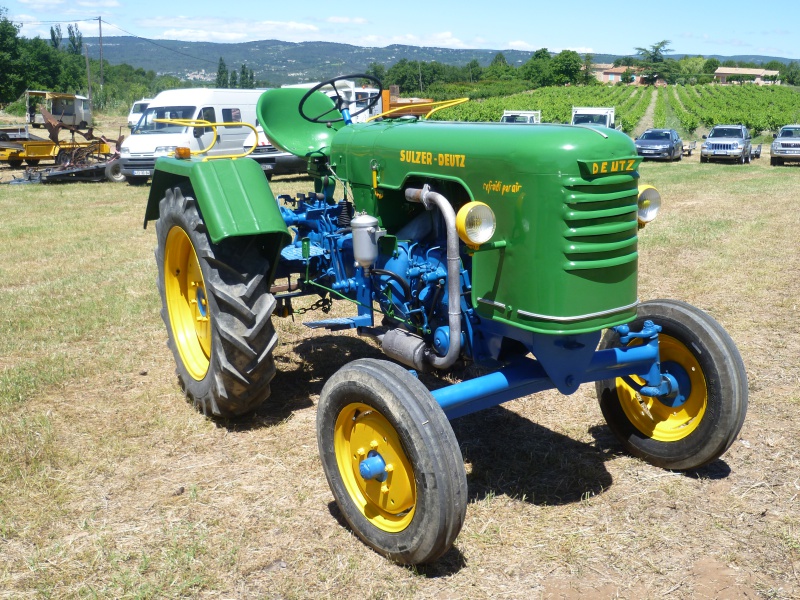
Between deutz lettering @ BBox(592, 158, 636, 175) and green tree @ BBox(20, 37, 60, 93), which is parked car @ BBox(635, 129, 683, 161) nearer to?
deutz lettering @ BBox(592, 158, 636, 175)

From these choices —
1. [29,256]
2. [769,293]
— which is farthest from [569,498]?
[29,256]

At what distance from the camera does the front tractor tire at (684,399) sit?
342 centimetres

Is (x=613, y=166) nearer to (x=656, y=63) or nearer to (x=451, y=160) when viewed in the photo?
(x=451, y=160)

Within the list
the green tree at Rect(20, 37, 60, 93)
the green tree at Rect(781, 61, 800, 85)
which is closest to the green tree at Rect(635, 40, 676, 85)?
the green tree at Rect(781, 61, 800, 85)

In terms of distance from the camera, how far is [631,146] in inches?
118

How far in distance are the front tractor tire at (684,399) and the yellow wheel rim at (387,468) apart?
4.76 ft

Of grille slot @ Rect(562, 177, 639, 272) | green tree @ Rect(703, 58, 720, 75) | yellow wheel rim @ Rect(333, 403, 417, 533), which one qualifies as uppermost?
green tree @ Rect(703, 58, 720, 75)

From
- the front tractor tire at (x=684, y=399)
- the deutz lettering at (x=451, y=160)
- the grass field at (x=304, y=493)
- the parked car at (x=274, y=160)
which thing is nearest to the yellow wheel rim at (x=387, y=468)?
the grass field at (x=304, y=493)

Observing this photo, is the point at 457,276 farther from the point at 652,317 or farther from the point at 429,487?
the point at 652,317

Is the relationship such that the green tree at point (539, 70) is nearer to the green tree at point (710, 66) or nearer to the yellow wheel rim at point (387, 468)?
the green tree at point (710, 66)

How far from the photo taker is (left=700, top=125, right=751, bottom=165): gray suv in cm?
2239

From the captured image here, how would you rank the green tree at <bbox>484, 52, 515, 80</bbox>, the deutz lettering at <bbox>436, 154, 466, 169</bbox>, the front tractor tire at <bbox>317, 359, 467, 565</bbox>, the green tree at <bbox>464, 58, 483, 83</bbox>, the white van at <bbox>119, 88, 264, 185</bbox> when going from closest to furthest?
the front tractor tire at <bbox>317, 359, 467, 565</bbox> < the deutz lettering at <bbox>436, 154, 466, 169</bbox> < the white van at <bbox>119, 88, 264, 185</bbox> < the green tree at <bbox>484, 52, 515, 80</bbox> < the green tree at <bbox>464, 58, 483, 83</bbox>

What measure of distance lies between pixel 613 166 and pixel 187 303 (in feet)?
9.49

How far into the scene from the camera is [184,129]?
16.4m
